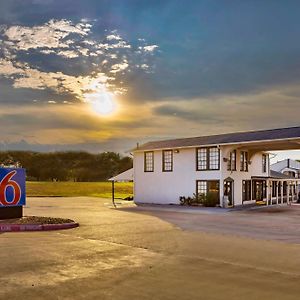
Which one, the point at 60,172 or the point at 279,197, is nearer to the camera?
the point at 279,197

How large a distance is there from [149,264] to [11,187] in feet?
43.9

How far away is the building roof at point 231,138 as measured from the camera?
105 feet

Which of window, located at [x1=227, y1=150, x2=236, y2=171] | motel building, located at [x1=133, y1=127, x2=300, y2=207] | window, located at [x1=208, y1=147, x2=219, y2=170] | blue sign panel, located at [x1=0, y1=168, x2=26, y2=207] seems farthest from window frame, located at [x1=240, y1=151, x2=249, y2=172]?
A: blue sign panel, located at [x1=0, y1=168, x2=26, y2=207]

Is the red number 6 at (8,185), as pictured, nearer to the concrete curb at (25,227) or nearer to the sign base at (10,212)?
the sign base at (10,212)

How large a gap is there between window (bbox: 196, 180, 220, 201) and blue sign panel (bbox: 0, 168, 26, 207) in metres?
16.0

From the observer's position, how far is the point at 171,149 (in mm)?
37594

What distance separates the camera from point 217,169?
111ft

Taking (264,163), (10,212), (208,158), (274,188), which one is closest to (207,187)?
(208,158)

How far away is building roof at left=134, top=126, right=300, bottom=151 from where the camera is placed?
32056mm

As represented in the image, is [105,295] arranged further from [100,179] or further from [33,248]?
[100,179]

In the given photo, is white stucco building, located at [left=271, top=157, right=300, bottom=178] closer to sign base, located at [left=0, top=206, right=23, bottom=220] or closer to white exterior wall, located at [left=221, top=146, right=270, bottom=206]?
white exterior wall, located at [left=221, top=146, right=270, bottom=206]

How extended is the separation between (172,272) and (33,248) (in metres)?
4.91

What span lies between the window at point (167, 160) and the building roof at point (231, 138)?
1.77 ft

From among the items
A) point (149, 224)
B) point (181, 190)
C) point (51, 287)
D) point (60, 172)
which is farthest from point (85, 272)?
point (60, 172)
